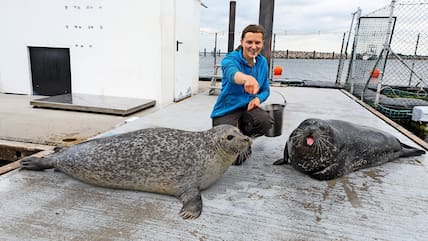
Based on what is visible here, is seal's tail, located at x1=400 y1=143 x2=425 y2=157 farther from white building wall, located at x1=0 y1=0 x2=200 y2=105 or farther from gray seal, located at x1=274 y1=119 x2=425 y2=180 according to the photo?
white building wall, located at x1=0 y1=0 x2=200 y2=105

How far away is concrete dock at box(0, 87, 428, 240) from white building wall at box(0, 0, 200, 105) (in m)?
3.34

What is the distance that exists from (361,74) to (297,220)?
648 centimetres

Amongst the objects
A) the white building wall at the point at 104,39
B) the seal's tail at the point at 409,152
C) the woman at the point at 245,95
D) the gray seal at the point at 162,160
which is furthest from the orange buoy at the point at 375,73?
the gray seal at the point at 162,160

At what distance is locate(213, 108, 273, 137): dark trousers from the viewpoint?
9.09 feet

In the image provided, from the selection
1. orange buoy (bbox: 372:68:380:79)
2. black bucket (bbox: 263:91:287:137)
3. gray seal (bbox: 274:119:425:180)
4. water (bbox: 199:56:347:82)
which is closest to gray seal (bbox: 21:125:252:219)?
gray seal (bbox: 274:119:425:180)

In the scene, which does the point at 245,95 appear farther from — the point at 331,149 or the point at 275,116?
the point at 331,149

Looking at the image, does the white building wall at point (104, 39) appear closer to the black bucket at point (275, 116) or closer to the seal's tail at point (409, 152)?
the black bucket at point (275, 116)

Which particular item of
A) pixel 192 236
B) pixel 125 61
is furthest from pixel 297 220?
pixel 125 61

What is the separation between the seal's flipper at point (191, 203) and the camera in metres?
1.89

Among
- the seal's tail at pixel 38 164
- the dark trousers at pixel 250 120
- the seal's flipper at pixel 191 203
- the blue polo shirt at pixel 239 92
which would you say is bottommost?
the seal's flipper at pixel 191 203

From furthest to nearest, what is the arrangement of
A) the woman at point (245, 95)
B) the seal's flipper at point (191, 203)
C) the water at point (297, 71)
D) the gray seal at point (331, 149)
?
1. the water at point (297, 71)
2. the woman at point (245, 95)
3. the gray seal at point (331, 149)
4. the seal's flipper at point (191, 203)

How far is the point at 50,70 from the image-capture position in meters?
5.99

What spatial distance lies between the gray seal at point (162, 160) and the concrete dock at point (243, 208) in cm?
9

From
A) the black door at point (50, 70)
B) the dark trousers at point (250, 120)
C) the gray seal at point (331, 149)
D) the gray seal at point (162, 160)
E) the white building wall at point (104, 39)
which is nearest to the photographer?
the gray seal at point (162, 160)
